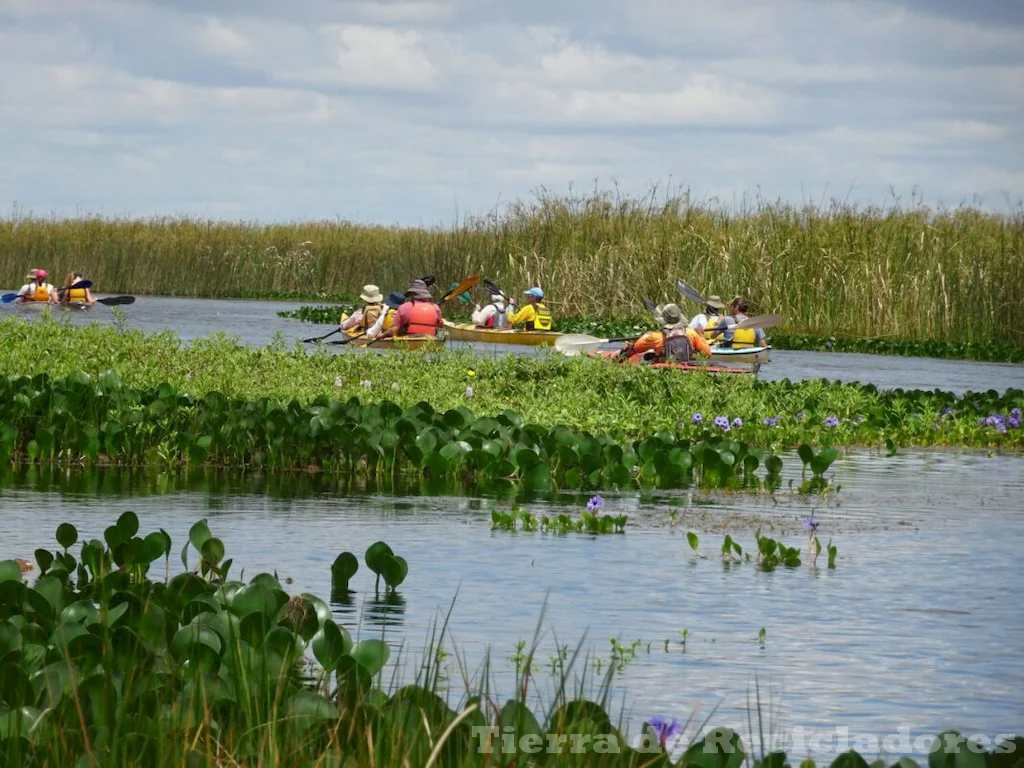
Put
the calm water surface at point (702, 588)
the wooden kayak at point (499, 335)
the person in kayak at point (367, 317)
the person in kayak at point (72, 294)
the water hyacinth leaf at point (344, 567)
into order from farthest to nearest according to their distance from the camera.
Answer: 1. the person in kayak at point (72, 294)
2. the wooden kayak at point (499, 335)
3. the person in kayak at point (367, 317)
4. the water hyacinth leaf at point (344, 567)
5. the calm water surface at point (702, 588)

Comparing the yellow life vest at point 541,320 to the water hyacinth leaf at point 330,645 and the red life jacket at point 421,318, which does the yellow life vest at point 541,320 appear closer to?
the red life jacket at point 421,318

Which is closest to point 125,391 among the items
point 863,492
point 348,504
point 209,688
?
point 348,504

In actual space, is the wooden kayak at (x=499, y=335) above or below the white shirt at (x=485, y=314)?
below

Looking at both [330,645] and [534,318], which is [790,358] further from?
[330,645]

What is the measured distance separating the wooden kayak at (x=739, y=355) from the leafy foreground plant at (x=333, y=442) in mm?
12722

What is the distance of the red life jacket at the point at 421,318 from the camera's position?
2623 cm

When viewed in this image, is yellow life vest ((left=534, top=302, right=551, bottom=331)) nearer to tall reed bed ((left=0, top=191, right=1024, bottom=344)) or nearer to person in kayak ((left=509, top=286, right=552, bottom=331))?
person in kayak ((left=509, top=286, right=552, bottom=331))

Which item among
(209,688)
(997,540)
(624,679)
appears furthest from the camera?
(997,540)

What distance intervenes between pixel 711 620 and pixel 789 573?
143 cm

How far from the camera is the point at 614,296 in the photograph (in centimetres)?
3672

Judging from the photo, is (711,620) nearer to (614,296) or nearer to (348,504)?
(348,504)

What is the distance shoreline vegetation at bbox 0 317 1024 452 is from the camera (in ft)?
51.4

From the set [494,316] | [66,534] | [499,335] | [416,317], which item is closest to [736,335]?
[416,317]

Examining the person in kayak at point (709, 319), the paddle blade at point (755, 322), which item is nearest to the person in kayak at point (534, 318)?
the person in kayak at point (709, 319)
